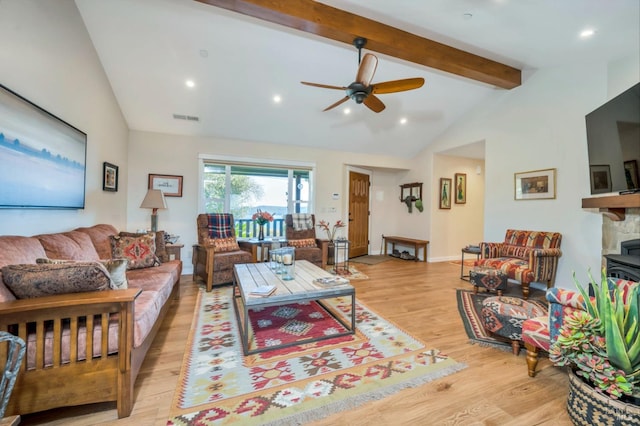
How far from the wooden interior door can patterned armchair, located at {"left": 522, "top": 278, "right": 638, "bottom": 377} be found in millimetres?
4261

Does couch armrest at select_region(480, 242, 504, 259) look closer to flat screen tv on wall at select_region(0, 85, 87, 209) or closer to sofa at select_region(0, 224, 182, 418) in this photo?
sofa at select_region(0, 224, 182, 418)

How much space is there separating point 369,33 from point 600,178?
9.56 feet

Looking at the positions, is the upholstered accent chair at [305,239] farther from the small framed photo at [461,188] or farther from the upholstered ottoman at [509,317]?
the small framed photo at [461,188]

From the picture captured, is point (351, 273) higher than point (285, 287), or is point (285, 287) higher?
point (285, 287)

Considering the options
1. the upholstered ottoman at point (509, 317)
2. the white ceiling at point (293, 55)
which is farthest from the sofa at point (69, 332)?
the white ceiling at point (293, 55)

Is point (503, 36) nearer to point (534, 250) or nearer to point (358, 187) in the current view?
point (534, 250)

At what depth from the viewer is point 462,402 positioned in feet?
5.15

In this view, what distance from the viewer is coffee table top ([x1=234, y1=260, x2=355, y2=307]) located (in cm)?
210

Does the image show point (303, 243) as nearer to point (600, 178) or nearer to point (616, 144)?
point (600, 178)

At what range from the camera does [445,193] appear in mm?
5941

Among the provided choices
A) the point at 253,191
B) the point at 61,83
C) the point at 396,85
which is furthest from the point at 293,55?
the point at 253,191

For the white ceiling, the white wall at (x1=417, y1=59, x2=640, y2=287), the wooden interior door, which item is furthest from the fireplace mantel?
the wooden interior door

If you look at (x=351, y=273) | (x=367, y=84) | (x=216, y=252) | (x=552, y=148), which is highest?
(x=367, y=84)

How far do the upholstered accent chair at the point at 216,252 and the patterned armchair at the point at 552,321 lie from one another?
320 cm
